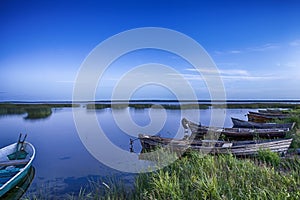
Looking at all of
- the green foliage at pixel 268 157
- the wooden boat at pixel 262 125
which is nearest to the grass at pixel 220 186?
the green foliage at pixel 268 157

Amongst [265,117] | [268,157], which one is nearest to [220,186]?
[268,157]

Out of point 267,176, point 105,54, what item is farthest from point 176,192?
point 105,54

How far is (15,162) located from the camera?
A: 7594 millimetres

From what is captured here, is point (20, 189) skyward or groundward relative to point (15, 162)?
groundward

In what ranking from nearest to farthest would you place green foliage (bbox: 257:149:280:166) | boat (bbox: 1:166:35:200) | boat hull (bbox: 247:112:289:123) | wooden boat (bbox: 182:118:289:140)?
boat (bbox: 1:166:35:200)
green foliage (bbox: 257:149:280:166)
wooden boat (bbox: 182:118:289:140)
boat hull (bbox: 247:112:289:123)

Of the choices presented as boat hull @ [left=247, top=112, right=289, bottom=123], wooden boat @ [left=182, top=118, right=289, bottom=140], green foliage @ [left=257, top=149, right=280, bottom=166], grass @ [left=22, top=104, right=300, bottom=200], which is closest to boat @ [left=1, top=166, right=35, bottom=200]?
grass @ [left=22, top=104, right=300, bottom=200]

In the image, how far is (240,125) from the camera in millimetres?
15898

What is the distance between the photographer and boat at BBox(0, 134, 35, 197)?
6.53 m

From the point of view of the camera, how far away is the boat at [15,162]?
21.4ft

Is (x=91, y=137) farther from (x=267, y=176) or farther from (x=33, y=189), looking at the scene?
(x=267, y=176)

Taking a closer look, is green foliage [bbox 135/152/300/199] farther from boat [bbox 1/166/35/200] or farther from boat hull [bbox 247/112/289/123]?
boat hull [bbox 247/112/289/123]

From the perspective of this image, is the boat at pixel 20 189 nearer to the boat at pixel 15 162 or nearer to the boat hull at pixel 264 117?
the boat at pixel 15 162

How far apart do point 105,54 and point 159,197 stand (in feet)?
14.6

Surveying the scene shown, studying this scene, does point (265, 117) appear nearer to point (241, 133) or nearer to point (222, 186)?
point (241, 133)
